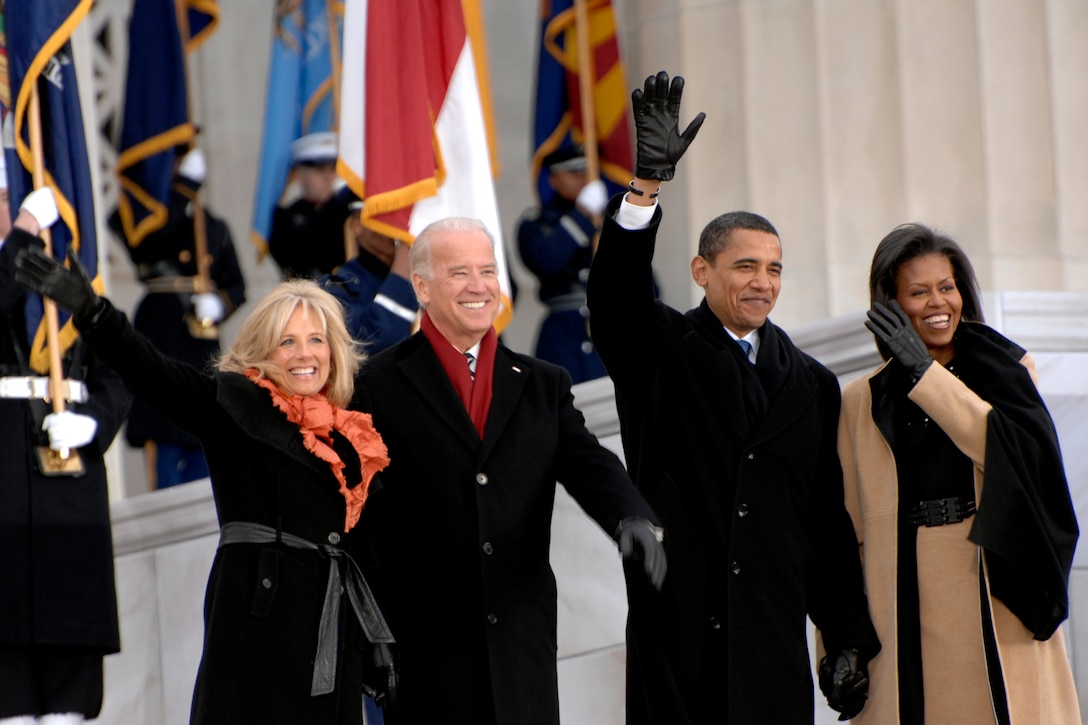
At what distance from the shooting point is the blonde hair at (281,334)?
4.67 meters

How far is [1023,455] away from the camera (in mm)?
4828

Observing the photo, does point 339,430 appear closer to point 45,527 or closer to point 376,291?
point 45,527

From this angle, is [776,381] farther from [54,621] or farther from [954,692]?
[54,621]

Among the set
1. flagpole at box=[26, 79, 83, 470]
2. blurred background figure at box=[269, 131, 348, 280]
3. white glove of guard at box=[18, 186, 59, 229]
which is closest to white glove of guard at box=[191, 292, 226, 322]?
blurred background figure at box=[269, 131, 348, 280]

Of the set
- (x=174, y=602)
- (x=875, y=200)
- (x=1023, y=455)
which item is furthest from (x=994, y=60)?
(x=174, y=602)

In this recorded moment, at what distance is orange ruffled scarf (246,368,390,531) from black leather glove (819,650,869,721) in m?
1.32

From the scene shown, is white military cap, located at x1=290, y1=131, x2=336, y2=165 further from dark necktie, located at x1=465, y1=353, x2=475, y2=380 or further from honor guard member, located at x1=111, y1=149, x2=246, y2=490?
dark necktie, located at x1=465, y1=353, x2=475, y2=380

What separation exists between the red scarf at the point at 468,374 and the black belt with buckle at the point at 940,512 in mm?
1196

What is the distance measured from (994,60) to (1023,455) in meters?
3.62

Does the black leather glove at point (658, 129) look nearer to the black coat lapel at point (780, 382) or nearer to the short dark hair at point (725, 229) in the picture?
the short dark hair at point (725, 229)

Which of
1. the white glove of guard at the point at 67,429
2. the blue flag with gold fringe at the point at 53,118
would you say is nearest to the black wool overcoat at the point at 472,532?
the white glove of guard at the point at 67,429

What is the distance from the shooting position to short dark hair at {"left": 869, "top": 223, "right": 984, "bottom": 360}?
16.9 feet

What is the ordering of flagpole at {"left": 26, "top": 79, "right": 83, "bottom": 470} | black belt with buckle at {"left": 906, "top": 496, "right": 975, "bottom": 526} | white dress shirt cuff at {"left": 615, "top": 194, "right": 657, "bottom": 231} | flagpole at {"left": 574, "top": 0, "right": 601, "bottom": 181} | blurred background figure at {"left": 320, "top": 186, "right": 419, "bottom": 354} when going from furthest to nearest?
flagpole at {"left": 574, "top": 0, "right": 601, "bottom": 181} → blurred background figure at {"left": 320, "top": 186, "right": 419, "bottom": 354} → flagpole at {"left": 26, "top": 79, "right": 83, "bottom": 470} → black belt with buckle at {"left": 906, "top": 496, "right": 975, "bottom": 526} → white dress shirt cuff at {"left": 615, "top": 194, "right": 657, "bottom": 231}

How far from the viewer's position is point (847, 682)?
4828 millimetres
